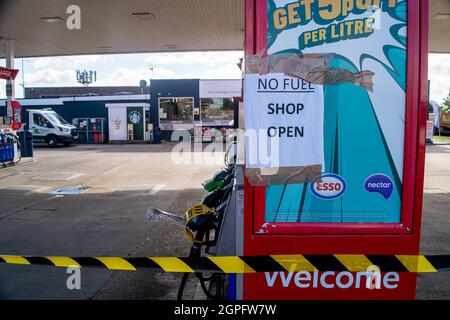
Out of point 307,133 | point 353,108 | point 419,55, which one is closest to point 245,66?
point 307,133

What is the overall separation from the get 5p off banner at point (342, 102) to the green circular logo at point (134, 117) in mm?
26325

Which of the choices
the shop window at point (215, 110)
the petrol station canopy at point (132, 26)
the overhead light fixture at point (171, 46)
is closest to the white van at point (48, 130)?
the petrol station canopy at point (132, 26)

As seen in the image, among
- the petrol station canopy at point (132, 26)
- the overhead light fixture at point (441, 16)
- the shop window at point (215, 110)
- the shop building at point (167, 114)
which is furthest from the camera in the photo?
the shop window at point (215, 110)

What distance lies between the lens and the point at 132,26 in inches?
524

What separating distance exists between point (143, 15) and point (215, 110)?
16.8 metres

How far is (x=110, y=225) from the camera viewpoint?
680 centimetres

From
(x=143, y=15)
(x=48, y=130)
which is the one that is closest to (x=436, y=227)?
(x=143, y=15)

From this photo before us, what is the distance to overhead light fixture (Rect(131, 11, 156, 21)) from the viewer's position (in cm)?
1188

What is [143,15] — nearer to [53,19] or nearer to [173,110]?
[53,19]

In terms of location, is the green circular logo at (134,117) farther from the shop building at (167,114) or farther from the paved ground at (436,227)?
the paved ground at (436,227)

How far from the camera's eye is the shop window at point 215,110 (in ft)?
93.4

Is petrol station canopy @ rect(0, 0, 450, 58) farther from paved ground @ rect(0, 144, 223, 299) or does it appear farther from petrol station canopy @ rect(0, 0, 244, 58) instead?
paved ground @ rect(0, 144, 223, 299)

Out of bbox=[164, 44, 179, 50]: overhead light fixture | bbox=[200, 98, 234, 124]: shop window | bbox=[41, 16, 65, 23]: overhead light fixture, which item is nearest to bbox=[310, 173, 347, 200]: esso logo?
bbox=[41, 16, 65, 23]: overhead light fixture
